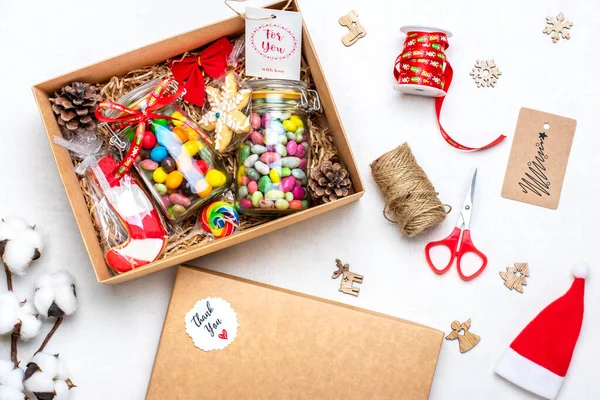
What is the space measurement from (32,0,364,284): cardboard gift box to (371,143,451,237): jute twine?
0.09 meters

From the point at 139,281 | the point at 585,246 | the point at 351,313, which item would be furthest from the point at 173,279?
the point at 585,246

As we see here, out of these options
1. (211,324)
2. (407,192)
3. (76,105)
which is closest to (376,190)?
(407,192)

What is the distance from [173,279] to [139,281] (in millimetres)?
94

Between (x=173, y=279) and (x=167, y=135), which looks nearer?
(x=167, y=135)

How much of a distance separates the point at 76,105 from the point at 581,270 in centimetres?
140

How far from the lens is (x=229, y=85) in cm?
147

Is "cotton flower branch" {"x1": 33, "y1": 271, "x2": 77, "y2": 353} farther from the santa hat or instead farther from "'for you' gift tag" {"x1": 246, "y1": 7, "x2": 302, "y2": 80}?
the santa hat

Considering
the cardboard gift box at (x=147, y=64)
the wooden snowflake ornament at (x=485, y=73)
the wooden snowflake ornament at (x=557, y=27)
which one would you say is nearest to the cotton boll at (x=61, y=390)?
the cardboard gift box at (x=147, y=64)

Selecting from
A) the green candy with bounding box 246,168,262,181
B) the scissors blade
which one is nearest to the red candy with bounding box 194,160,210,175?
the green candy with bounding box 246,168,262,181

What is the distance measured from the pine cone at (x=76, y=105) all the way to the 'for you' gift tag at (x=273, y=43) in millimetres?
400

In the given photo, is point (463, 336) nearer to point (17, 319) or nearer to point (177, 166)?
point (177, 166)

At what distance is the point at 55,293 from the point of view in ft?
5.02

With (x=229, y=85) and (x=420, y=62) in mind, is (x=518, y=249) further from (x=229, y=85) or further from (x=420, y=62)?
(x=229, y=85)

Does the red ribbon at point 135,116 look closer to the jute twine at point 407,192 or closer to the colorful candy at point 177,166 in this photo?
the colorful candy at point 177,166
